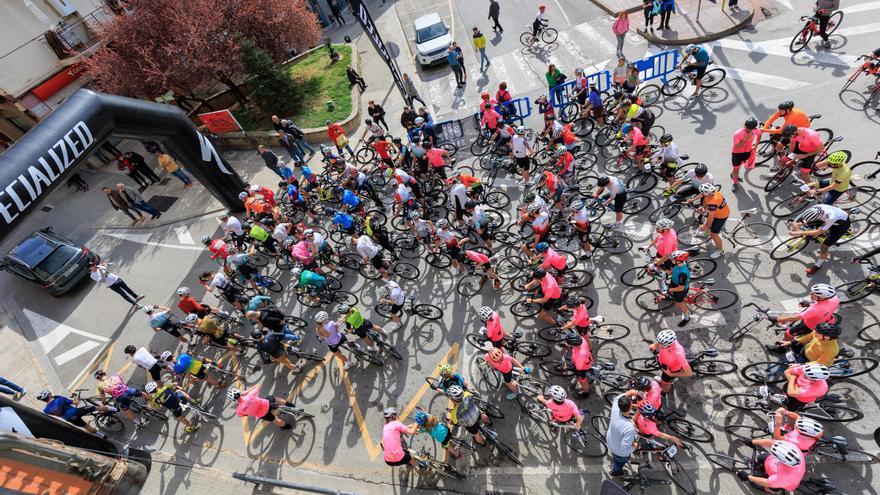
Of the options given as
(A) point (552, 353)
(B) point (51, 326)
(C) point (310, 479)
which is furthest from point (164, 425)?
(A) point (552, 353)

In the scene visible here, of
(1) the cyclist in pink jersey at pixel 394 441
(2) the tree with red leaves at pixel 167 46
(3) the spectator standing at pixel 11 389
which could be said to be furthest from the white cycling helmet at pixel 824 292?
(2) the tree with red leaves at pixel 167 46

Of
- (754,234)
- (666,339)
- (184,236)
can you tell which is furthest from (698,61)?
(184,236)

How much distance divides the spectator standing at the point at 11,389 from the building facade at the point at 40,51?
52.7 ft

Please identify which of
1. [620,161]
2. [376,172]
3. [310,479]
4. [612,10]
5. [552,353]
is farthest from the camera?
[612,10]

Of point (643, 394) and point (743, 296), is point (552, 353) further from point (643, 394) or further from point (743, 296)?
point (743, 296)

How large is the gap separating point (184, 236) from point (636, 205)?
54.2 ft

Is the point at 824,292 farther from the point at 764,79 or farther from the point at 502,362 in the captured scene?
the point at 764,79

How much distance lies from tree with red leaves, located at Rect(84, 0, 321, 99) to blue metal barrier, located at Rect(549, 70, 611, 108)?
14.6 meters

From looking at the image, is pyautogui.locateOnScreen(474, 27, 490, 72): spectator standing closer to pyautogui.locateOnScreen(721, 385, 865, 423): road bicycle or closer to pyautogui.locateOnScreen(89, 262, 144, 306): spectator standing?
pyautogui.locateOnScreen(89, 262, 144, 306): spectator standing

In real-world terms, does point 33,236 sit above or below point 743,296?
above

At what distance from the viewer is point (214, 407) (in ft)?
36.5

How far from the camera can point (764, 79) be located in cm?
1439

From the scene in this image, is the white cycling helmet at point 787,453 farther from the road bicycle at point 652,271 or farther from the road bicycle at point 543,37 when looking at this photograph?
the road bicycle at point 543,37

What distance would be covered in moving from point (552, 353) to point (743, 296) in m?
4.36
